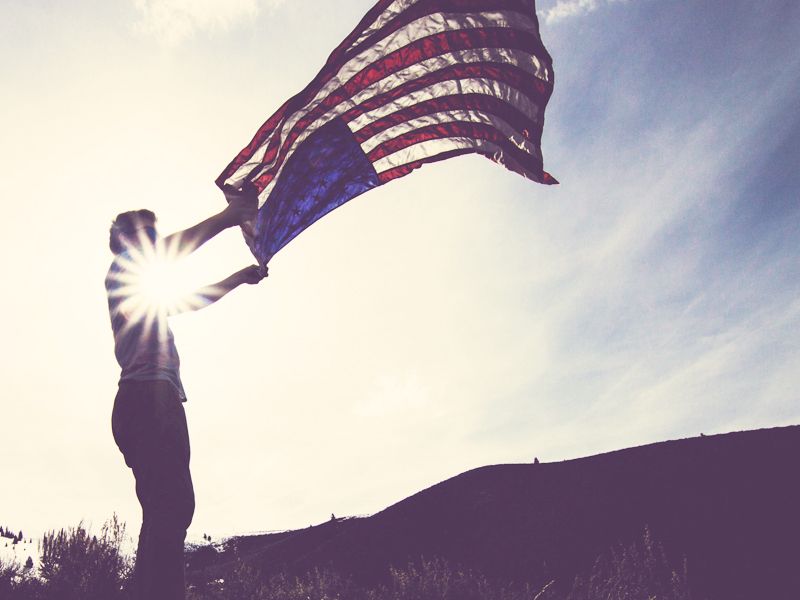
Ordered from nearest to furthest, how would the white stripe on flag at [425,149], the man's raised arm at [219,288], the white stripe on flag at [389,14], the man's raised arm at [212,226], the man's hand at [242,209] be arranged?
the man's raised arm at [212,226], the man's hand at [242,209], the man's raised arm at [219,288], the white stripe on flag at [389,14], the white stripe on flag at [425,149]

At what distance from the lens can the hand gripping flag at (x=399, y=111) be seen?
404cm

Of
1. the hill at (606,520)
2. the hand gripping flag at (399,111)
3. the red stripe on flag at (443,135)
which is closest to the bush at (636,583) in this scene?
the hill at (606,520)

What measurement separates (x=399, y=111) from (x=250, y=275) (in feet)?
6.64

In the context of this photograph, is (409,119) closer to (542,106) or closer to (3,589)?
(542,106)

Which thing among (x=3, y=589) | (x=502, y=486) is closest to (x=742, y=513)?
(x=502, y=486)

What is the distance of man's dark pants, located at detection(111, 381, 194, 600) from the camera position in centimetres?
198

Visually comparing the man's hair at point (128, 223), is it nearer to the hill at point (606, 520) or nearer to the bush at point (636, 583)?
the bush at point (636, 583)

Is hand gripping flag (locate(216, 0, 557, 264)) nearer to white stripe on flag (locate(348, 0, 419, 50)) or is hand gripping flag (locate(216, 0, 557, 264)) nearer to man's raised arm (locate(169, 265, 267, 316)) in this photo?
white stripe on flag (locate(348, 0, 419, 50))

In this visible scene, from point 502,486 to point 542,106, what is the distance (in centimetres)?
877

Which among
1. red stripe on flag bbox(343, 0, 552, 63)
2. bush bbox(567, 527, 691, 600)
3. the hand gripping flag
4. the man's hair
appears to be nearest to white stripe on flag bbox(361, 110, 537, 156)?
the hand gripping flag

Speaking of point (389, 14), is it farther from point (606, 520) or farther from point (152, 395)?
point (606, 520)

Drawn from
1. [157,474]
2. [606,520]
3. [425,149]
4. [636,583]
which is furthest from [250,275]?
[606,520]

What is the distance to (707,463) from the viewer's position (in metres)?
A: 9.15

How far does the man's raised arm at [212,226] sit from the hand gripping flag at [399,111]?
1202 millimetres
